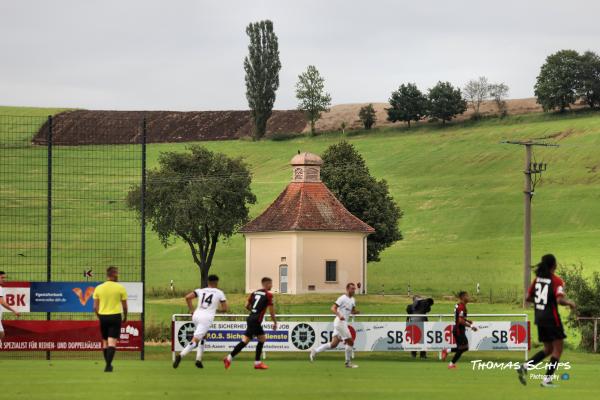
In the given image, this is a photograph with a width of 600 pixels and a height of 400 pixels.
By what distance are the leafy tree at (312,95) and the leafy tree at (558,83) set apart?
2731 centimetres

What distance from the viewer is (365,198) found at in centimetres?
9819

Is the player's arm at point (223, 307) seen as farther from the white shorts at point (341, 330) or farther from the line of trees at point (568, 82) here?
the line of trees at point (568, 82)

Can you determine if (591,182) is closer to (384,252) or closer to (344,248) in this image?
(384,252)

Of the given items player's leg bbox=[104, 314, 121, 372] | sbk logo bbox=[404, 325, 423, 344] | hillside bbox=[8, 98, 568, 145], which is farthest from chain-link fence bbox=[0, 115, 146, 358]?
player's leg bbox=[104, 314, 121, 372]

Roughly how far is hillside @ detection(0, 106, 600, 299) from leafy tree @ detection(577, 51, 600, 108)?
5.43 meters

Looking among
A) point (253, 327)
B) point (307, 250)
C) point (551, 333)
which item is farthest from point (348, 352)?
point (307, 250)

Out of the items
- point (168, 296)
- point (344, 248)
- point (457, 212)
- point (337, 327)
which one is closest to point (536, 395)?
point (337, 327)

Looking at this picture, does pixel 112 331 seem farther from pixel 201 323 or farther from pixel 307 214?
pixel 307 214

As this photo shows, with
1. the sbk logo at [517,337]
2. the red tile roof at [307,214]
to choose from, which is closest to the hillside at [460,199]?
the red tile roof at [307,214]

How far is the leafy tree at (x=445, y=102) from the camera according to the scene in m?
164

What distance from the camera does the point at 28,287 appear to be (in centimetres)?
3294

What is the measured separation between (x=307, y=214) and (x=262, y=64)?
67839 millimetres

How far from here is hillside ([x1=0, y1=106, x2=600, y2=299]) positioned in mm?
92438

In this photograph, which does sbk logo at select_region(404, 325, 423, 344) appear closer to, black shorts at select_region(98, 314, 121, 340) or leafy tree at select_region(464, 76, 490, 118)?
black shorts at select_region(98, 314, 121, 340)
